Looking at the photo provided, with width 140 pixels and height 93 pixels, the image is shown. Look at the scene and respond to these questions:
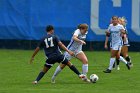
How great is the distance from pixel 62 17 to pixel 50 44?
16412mm

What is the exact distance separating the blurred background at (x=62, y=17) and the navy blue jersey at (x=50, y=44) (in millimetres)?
15895

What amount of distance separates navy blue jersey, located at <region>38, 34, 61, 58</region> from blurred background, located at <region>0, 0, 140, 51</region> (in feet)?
52.1

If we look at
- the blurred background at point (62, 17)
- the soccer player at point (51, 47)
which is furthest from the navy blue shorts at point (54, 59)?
the blurred background at point (62, 17)

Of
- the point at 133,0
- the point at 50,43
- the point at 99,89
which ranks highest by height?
the point at 133,0

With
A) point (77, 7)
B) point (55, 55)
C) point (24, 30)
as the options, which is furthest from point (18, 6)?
point (55, 55)

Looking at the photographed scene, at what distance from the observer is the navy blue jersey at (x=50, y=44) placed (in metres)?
16.4

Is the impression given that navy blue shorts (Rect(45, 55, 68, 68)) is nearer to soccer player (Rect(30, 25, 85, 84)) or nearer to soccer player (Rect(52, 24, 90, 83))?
soccer player (Rect(30, 25, 85, 84))

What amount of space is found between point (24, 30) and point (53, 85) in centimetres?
1653

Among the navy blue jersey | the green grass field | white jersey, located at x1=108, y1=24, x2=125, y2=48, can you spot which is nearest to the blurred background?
the green grass field

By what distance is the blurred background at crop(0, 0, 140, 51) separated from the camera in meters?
32.5

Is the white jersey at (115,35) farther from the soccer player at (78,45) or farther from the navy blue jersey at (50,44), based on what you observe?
the navy blue jersey at (50,44)

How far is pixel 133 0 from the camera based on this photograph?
3259 centimetres

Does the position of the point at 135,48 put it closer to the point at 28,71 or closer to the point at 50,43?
the point at 28,71

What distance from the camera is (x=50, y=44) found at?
16.4 metres
